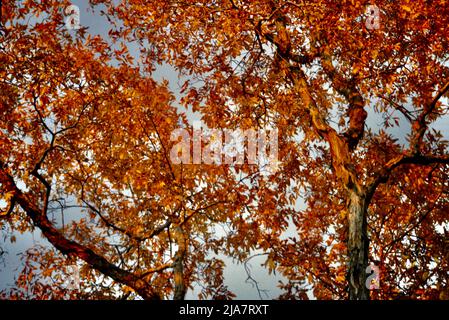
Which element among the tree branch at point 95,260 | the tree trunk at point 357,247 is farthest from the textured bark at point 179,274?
the tree trunk at point 357,247

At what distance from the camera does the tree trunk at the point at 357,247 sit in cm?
617

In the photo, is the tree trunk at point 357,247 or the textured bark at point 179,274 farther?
the textured bark at point 179,274

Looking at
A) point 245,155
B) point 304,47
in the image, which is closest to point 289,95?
point 304,47

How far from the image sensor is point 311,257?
1002 cm

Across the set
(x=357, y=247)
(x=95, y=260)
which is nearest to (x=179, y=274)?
(x=95, y=260)

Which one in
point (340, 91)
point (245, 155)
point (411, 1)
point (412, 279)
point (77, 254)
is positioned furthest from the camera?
point (245, 155)

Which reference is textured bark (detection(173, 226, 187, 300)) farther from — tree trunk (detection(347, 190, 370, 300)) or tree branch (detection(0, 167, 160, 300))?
tree trunk (detection(347, 190, 370, 300))

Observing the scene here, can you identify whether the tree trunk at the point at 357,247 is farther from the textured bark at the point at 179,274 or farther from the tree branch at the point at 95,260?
the textured bark at the point at 179,274

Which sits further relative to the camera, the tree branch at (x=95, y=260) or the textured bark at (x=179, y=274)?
the textured bark at (x=179, y=274)

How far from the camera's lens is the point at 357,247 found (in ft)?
21.2

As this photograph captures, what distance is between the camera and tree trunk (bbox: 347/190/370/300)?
20.2 feet

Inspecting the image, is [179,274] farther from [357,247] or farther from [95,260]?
[357,247]

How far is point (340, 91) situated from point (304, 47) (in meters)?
1.74
